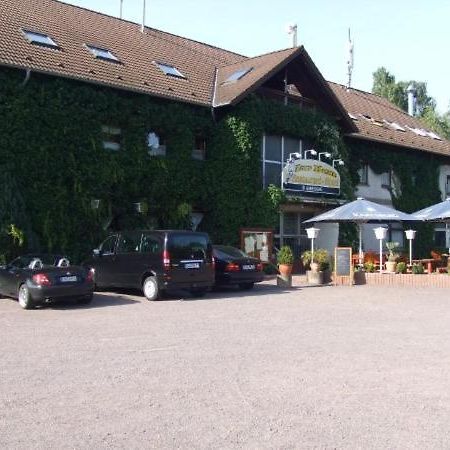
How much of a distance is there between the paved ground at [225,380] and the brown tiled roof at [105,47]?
10101mm

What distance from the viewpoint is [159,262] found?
14.3 meters

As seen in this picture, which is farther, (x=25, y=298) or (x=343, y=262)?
(x=343, y=262)

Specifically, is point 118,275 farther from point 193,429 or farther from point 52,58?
point 193,429

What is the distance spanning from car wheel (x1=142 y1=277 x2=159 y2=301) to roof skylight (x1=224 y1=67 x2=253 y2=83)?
39.1ft

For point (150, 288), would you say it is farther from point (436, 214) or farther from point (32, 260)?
point (436, 214)

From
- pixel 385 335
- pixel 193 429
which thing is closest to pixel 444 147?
pixel 385 335

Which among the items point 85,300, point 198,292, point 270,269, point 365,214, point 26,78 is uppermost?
point 26,78

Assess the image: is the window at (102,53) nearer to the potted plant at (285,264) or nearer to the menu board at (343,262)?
the potted plant at (285,264)

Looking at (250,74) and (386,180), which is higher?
(250,74)

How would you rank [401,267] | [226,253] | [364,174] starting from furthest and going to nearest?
[364,174] → [401,267] → [226,253]

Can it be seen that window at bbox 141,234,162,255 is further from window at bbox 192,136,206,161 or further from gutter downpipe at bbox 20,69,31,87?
window at bbox 192,136,206,161

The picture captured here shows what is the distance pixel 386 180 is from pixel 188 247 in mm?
18532

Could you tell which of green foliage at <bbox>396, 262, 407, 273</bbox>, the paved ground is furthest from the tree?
the paved ground

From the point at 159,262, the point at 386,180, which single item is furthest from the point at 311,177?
the point at 159,262
